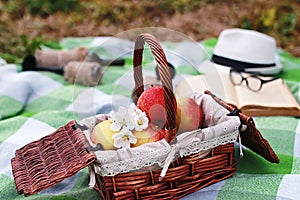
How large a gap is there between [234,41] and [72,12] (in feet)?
4.00

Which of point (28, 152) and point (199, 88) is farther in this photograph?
point (199, 88)

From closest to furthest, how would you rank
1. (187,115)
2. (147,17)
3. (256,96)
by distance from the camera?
(187,115), (256,96), (147,17)

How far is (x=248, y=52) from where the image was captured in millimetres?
1578

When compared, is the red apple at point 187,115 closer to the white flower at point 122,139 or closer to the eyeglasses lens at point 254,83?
the white flower at point 122,139

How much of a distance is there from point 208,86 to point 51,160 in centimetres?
41

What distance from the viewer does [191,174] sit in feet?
2.76

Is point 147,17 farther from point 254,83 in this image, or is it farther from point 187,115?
point 187,115

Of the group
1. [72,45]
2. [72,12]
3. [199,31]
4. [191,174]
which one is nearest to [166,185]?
[191,174]

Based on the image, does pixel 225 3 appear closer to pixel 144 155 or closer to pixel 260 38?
pixel 260 38

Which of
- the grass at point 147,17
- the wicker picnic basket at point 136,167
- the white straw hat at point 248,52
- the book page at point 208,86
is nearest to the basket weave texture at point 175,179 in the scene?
the wicker picnic basket at point 136,167

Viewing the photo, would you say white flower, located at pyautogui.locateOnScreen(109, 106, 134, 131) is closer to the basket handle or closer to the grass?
the basket handle

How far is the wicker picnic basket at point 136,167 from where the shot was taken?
77 centimetres

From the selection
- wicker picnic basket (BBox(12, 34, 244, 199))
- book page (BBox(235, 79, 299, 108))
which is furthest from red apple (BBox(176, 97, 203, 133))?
book page (BBox(235, 79, 299, 108))

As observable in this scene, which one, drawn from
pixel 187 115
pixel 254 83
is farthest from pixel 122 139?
pixel 254 83
